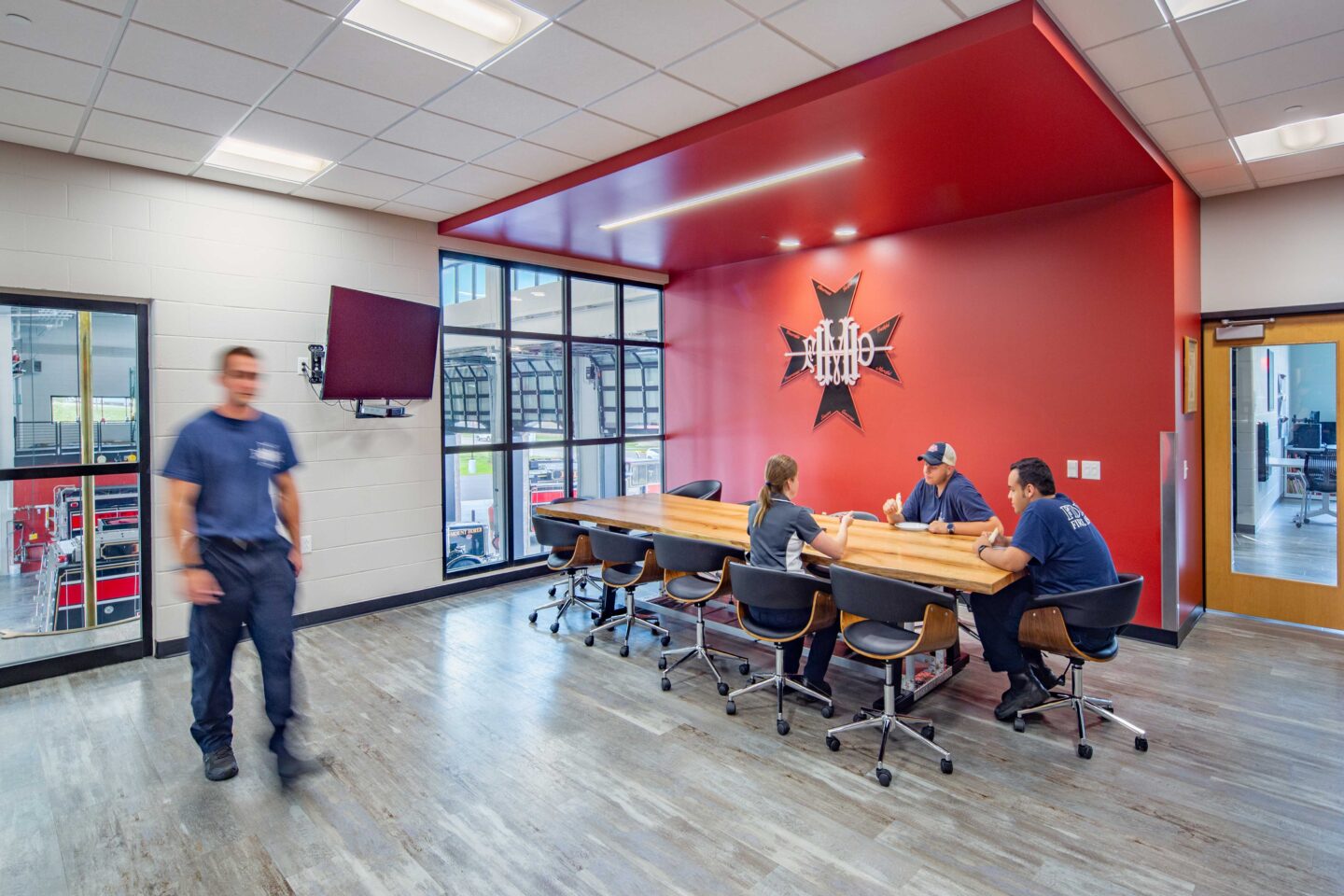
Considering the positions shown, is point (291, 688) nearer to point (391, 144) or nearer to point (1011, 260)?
point (391, 144)

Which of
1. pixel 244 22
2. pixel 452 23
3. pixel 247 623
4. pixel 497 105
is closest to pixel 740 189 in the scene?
pixel 497 105

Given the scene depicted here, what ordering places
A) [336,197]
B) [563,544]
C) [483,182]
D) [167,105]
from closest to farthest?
[167,105]
[483,182]
[563,544]
[336,197]

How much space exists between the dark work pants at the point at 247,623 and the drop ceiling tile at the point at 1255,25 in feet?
13.5

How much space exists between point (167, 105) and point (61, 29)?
667mm

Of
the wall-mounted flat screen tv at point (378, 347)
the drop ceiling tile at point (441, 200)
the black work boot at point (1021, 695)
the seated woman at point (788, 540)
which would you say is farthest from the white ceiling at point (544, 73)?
the black work boot at point (1021, 695)

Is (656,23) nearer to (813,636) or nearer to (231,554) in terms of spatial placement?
(231,554)

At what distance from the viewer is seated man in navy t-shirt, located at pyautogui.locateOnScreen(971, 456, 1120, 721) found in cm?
301

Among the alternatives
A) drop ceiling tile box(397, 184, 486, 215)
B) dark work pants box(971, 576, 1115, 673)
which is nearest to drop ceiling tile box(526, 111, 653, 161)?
drop ceiling tile box(397, 184, 486, 215)

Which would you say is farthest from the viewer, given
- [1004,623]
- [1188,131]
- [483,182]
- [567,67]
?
[483,182]

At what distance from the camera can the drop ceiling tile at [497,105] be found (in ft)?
10.5

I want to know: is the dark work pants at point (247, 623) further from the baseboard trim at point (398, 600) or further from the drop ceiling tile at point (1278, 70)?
the drop ceiling tile at point (1278, 70)

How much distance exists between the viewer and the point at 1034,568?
3.11 meters

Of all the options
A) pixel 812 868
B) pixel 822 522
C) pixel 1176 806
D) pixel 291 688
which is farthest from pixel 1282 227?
pixel 291 688

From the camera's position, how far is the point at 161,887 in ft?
7.18
